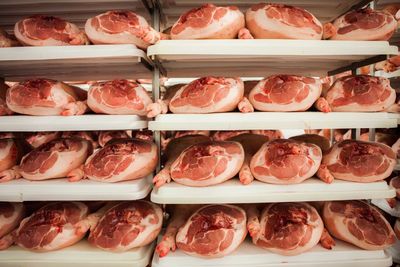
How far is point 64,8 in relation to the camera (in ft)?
6.04

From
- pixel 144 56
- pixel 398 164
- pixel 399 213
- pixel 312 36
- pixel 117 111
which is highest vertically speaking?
pixel 312 36

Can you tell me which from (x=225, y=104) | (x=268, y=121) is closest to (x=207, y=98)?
(x=225, y=104)

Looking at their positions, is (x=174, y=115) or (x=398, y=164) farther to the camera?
(x=398, y=164)

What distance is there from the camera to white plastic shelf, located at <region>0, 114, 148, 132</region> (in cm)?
151

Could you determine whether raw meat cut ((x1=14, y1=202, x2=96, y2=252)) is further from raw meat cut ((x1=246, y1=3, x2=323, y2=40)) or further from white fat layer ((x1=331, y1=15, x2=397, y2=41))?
white fat layer ((x1=331, y1=15, x2=397, y2=41))

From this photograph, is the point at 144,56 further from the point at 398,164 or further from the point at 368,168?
the point at 398,164

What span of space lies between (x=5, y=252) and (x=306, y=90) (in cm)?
195

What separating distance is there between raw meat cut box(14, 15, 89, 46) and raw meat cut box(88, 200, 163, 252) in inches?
40.6

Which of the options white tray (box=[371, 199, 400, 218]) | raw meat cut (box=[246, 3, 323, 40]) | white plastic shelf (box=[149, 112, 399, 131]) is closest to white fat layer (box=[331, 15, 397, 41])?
raw meat cut (box=[246, 3, 323, 40])

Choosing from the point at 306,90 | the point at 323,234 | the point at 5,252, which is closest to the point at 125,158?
the point at 5,252

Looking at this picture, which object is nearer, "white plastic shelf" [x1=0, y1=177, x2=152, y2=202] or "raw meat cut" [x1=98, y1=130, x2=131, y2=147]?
"white plastic shelf" [x1=0, y1=177, x2=152, y2=202]

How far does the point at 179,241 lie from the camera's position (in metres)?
1.54

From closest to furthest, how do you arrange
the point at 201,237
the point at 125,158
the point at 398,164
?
Result: the point at 201,237 → the point at 125,158 → the point at 398,164

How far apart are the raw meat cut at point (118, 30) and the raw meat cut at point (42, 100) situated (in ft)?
1.23
